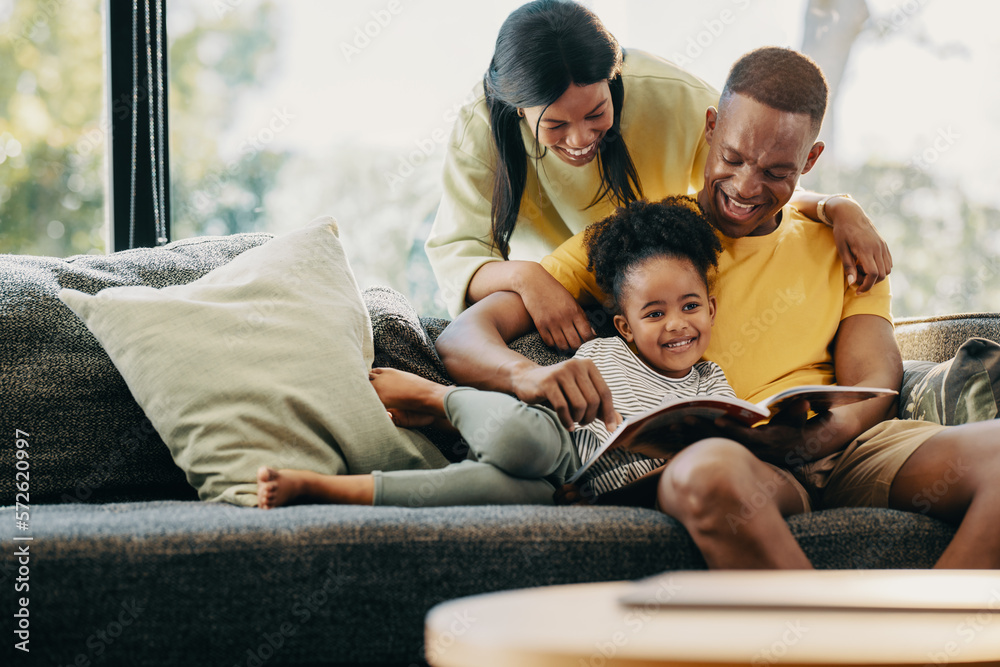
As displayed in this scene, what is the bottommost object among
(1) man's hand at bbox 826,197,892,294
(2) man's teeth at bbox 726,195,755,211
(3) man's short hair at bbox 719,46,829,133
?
(1) man's hand at bbox 826,197,892,294

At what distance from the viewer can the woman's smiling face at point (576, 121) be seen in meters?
1.56

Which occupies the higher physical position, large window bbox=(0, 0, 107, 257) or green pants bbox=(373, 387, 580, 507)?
large window bbox=(0, 0, 107, 257)

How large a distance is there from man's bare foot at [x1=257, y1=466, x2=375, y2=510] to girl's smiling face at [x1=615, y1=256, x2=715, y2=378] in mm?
622

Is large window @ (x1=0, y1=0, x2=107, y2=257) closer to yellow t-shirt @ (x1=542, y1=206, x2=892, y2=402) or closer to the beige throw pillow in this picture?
the beige throw pillow

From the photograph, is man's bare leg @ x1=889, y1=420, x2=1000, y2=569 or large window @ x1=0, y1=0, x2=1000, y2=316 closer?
man's bare leg @ x1=889, y1=420, x2=1000, y2=569

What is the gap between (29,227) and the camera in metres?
2.26

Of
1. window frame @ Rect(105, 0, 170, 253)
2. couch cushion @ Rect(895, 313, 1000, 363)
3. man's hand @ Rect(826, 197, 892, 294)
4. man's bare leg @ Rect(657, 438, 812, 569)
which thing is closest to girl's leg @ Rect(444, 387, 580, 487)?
man's bare leg @ Rect(657, 438, 812, 569)

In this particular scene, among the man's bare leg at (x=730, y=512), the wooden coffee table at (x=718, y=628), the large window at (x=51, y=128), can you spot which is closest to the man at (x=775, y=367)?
the man's bare leg at (x=730, y=512)

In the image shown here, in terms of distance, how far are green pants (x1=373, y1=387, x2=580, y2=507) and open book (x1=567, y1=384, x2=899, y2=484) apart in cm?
10

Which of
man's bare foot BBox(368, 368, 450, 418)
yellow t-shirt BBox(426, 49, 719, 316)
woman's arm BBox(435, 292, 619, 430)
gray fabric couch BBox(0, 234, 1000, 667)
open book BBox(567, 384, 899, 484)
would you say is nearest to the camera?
gray fabric couch BBox(0, 234, 1000, 667)

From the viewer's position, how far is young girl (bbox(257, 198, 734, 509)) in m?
1.12

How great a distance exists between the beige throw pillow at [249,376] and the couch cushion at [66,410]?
0.30ft

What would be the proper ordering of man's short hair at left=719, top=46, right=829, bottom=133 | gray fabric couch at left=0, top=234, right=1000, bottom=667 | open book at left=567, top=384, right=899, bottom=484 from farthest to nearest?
man's short hair at left=719, top=46, right=829, bottom=133 < open book at left=567, top=384, right=899, bottom=484 < gray fabric couch at left=0, top=234, right=1000, bottom=667

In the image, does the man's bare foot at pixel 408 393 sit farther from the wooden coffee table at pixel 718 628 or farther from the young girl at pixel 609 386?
the wooden coffee table at pixel 718 628
